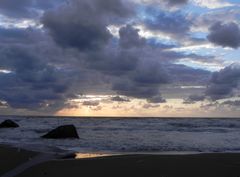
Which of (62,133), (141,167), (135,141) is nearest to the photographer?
(141,167)

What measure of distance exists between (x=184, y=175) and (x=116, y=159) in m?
4.16

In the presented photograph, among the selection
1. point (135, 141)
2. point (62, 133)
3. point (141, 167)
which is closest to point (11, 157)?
point (141, 167)

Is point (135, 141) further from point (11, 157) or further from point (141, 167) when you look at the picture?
point (141, 167)

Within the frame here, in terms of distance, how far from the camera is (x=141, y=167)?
42.8ft

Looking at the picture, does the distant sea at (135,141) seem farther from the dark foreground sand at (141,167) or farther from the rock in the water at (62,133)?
the dark foreground sand at (141,167)

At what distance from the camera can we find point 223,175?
37.7ft

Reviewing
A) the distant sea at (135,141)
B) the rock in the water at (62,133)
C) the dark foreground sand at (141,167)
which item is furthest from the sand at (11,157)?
→ the rock in the water at (62,133)

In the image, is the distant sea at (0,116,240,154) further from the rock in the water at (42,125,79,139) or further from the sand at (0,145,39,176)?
the sand at (0,145,39,176)

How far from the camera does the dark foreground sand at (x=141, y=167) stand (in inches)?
470

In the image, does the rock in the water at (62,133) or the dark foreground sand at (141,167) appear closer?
the dark foreground sand at (141,167)

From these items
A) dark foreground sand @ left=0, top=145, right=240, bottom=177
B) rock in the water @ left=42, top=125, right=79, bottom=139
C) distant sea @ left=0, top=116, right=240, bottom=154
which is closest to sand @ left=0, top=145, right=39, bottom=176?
dark foreground sand @ left=0, top=145, right=240, bottom=177

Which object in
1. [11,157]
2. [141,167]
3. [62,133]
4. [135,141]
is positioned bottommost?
[141,167]

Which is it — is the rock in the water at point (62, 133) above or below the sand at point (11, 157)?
above

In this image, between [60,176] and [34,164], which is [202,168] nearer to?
[60,176]
